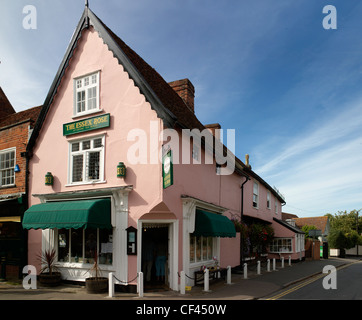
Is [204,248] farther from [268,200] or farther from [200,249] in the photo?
[268,200]

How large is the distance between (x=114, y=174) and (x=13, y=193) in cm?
636

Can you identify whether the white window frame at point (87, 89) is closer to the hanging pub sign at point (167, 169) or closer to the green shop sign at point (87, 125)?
the green shop sign at point (87, 125)

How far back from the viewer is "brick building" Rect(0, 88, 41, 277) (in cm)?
1511

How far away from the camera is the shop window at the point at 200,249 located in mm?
14266

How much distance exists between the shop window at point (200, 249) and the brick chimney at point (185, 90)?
8730 millimetres

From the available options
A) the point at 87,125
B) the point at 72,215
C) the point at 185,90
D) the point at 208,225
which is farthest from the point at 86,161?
the point at 185,90

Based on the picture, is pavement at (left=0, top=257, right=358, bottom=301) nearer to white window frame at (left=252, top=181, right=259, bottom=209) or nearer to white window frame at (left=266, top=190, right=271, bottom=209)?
white window frame at (left=252, top=181, right=259, bottom=209)

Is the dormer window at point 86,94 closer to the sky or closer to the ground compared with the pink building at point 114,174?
closer to the sky

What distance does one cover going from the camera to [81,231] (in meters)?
13.5

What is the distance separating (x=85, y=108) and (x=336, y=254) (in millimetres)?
39289

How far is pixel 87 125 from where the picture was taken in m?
13.8

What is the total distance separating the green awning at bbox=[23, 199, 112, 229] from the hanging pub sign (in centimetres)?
253

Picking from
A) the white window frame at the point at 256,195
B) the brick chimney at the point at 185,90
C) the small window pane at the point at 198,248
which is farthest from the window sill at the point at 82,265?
the white window frame at the point at 256,195
